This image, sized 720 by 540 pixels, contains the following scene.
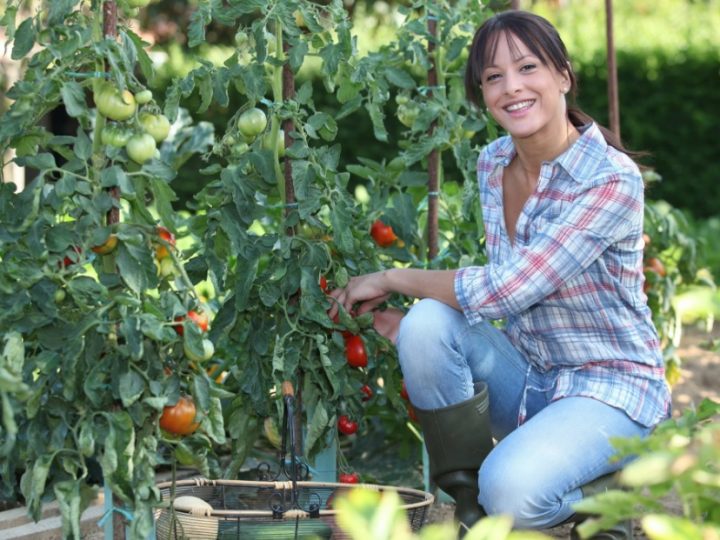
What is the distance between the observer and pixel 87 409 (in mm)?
1878

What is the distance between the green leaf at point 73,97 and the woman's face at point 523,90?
82 centimetres

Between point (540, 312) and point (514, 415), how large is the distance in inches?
9.0

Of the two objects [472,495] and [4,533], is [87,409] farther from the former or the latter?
[472,495]

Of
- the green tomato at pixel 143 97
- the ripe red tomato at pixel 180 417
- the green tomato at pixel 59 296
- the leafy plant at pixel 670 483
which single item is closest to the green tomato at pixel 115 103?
the green tomato at pixel 143 97

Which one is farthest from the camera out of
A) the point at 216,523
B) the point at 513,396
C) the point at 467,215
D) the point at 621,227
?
the point at 467,215

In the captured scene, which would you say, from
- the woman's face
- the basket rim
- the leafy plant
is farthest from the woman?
the leafy plant

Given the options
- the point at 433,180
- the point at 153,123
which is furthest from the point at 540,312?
the point at 153,123

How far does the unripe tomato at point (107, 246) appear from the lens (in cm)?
190

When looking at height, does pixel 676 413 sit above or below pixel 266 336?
below

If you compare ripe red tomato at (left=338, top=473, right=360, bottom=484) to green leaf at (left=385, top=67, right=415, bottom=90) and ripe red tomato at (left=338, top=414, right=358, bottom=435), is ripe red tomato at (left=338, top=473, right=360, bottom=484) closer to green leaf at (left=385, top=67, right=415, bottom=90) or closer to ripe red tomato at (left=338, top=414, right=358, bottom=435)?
ripe red tomato at (left=338, top=414, right=358, bottom=435)

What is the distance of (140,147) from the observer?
1870 millimetres

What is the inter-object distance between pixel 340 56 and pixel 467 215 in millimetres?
632

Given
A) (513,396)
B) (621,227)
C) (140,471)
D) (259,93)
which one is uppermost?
(259,93)

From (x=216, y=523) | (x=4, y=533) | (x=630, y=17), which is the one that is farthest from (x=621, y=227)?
(x=630, y=17)
